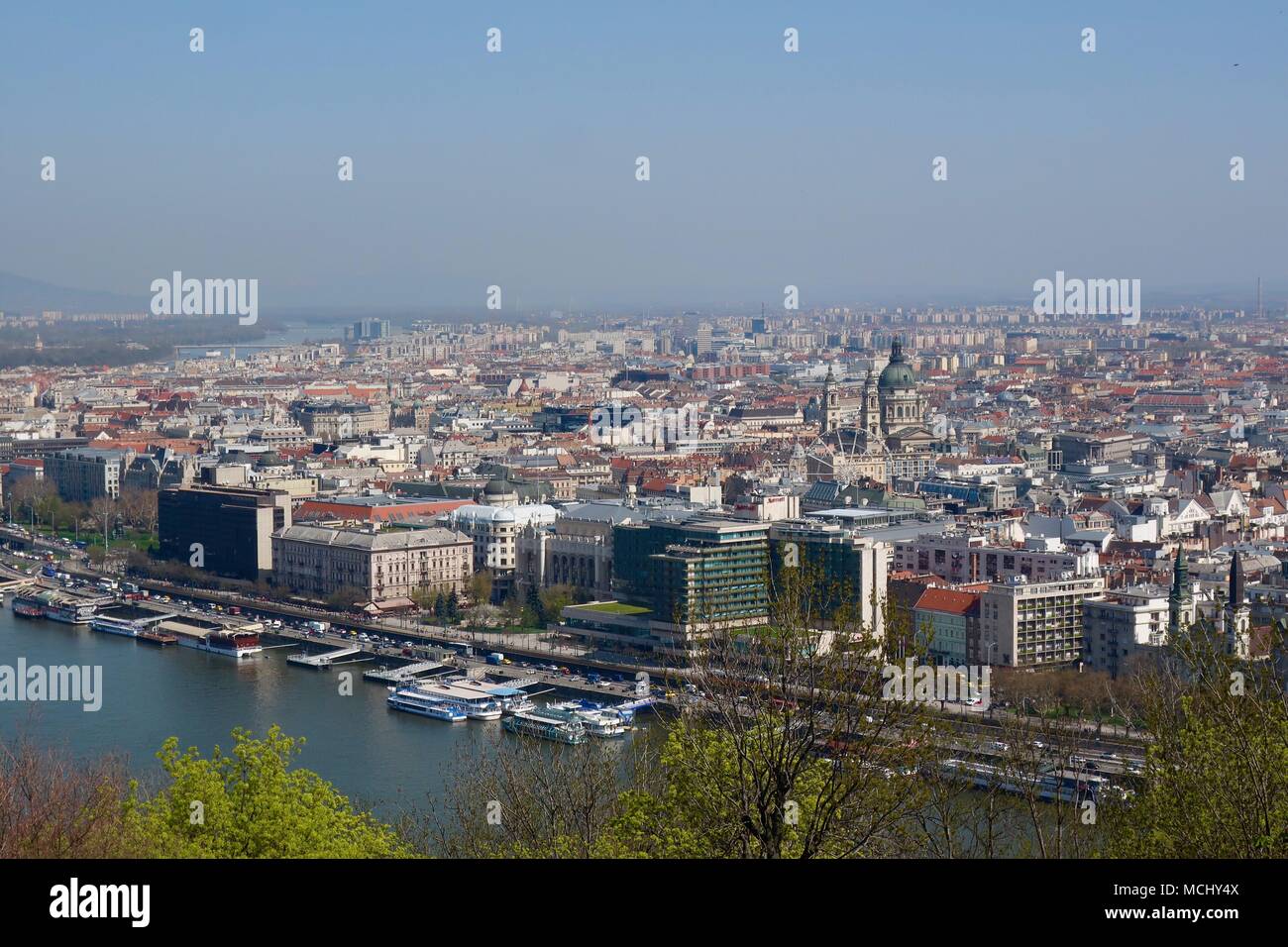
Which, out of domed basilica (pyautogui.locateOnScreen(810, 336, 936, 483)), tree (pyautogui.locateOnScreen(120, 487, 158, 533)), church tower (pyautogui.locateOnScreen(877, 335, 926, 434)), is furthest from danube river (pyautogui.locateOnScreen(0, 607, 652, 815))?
church tower (pyautogui.locateOnScreen(877, 335, 926, 434))

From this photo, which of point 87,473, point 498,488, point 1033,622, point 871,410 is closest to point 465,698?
point 1033,622

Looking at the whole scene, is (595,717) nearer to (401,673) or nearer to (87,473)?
(401,673)

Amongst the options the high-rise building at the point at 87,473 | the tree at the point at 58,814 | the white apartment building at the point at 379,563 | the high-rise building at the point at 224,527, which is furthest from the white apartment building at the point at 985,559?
the high-rise building at the point at 87,473

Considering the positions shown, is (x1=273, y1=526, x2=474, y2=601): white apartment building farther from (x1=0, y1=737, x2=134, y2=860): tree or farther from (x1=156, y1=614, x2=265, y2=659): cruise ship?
(x1=0, y1=737, x2=134, y2=860): tree

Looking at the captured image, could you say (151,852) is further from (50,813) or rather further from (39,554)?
(39,554)

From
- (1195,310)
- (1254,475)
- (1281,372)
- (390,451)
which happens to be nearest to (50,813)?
(1254,475)
